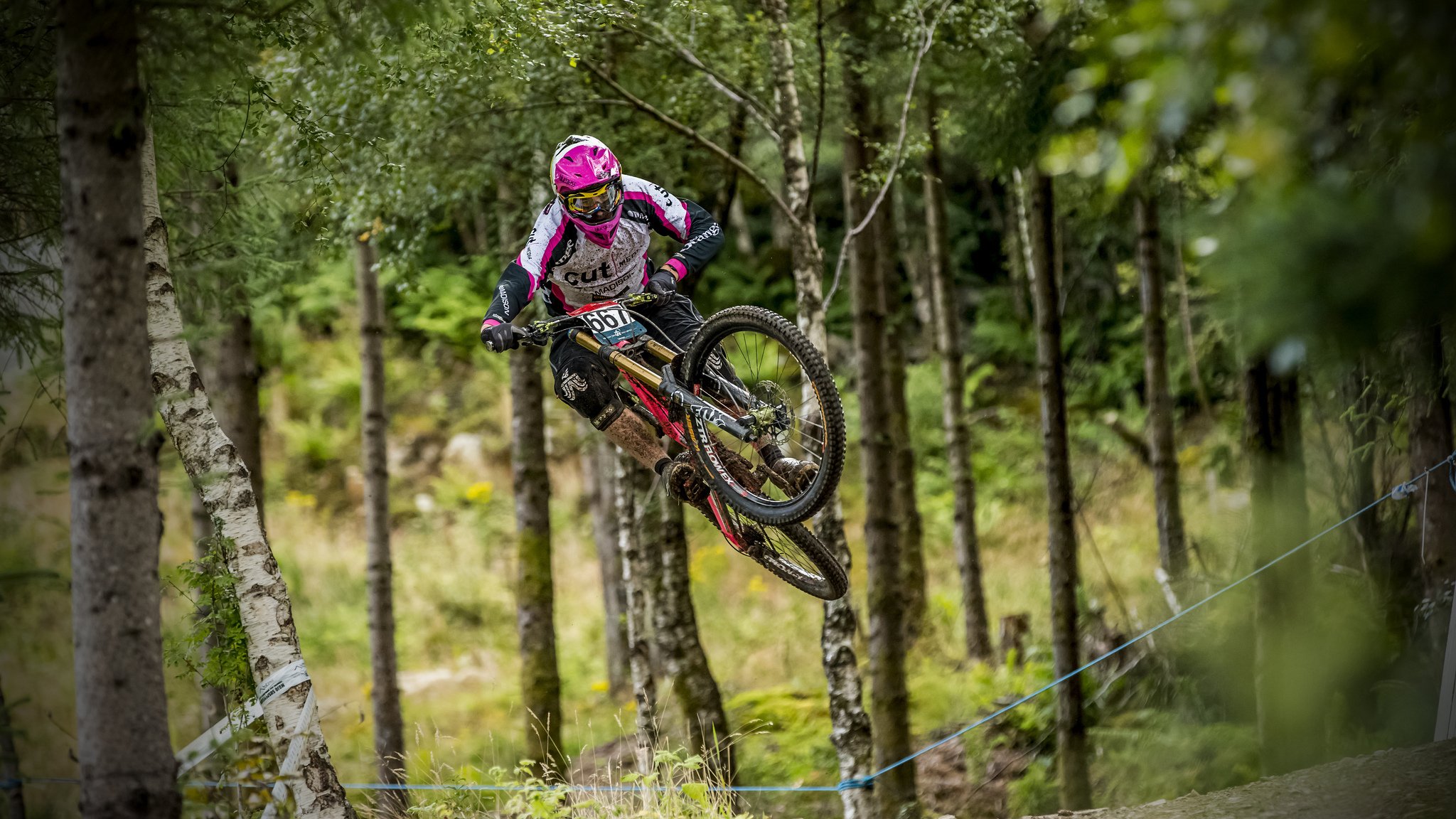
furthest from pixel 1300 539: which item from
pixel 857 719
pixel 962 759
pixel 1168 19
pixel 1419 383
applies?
pixel 1168 19

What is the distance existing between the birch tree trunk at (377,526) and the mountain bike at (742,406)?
488cm

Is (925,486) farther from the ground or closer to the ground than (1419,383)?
farther from the ground

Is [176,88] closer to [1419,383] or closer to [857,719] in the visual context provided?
[857,719]

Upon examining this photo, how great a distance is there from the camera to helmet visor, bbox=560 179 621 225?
228 inches

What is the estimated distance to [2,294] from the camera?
636cm

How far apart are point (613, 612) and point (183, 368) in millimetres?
10529

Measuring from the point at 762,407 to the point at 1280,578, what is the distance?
193 inches

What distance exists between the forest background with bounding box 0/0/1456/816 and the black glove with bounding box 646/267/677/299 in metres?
1.76

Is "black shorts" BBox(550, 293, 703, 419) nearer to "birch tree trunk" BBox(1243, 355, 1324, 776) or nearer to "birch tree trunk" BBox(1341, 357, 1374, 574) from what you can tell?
"birch tree trunk" BBox(1243, 355, 1324, 776)

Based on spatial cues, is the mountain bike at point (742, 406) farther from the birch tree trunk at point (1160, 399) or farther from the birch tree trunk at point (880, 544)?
the birch tree trunk at point (1160, 399)

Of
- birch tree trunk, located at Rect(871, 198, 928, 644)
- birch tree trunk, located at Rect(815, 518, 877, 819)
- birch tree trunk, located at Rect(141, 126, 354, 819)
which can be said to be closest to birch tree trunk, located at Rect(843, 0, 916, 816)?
birch tree trunk, located at Rect(815, 518, 877, 819)

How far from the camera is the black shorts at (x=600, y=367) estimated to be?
20.8 feet

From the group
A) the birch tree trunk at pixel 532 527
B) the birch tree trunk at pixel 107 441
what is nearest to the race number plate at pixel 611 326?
the birch tree trunk at pixel 107 441

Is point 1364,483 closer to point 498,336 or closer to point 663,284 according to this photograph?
point 663,284
